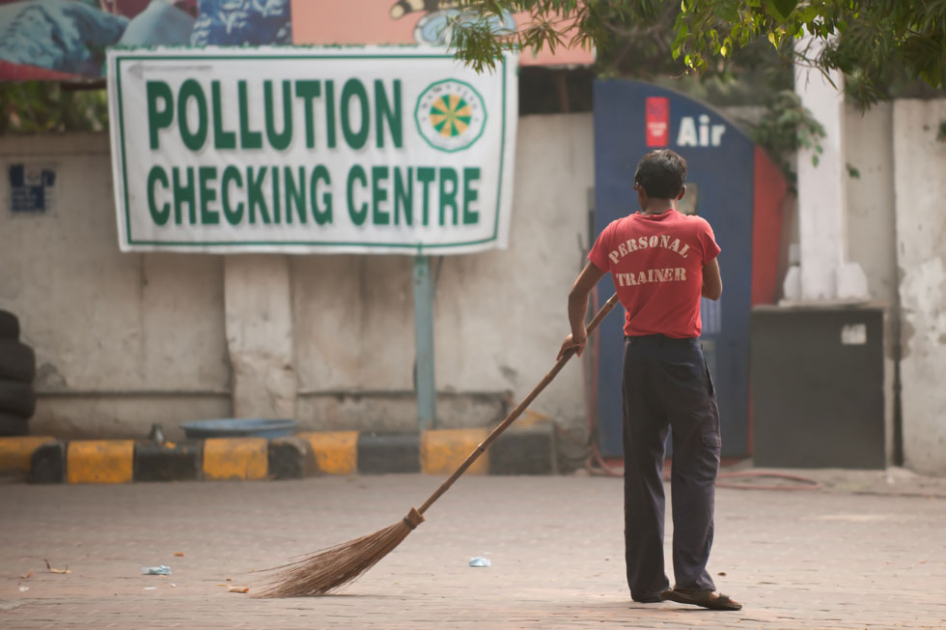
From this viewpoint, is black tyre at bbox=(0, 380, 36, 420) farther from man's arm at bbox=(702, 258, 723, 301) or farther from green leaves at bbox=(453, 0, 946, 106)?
man's arm at bbox=(702, 258, 723, 301)

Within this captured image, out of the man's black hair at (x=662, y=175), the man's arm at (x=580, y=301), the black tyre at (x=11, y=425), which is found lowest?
the black tyre at (x=11, y=425)

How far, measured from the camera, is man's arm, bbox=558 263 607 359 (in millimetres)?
4504

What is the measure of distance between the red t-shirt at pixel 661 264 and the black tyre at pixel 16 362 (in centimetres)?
628

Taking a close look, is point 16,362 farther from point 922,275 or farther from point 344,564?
Result: point 922,275

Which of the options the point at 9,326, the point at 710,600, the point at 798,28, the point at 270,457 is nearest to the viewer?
the point at 798,28

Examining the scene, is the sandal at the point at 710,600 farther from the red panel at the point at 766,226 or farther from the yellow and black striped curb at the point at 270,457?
the red panel at the point at 766,226

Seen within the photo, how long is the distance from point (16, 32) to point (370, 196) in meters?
3.04

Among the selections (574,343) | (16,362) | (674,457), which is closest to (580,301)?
(574,343)

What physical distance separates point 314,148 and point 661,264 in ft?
17.7

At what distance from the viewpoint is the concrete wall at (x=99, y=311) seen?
10070 millimetres

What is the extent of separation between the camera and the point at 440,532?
23.0 ft

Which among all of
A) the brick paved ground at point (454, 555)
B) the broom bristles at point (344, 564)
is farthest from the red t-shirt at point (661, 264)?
the broom bristles at point (344, 564)

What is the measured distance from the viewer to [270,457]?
9031mm

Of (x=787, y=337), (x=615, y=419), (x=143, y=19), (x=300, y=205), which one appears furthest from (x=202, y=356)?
(x=787, y=337)
